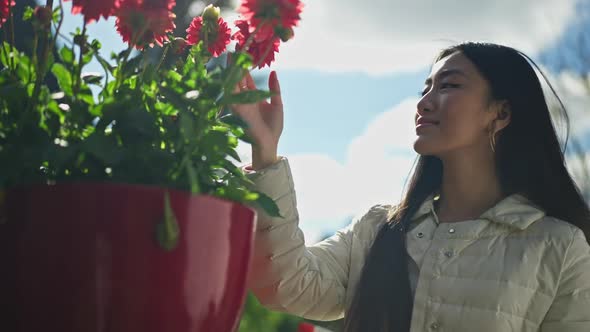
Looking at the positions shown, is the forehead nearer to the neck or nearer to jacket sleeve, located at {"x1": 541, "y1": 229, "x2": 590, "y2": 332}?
the neck

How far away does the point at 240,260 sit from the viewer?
743mm

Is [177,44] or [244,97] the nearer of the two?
[244,97]

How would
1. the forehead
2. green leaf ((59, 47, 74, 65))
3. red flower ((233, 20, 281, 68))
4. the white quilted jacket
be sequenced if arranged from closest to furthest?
green leaf ((59, 47, 74, 65)) < red flower ((233, 20, 281, 68)) < the white quilted jacket < the forehead

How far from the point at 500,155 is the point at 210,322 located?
1633 millimetres

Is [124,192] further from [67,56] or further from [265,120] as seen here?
[265,120]

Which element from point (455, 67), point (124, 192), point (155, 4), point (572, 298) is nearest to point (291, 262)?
point (572, 298)

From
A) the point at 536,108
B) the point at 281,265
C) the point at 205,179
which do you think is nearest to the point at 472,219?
the point at 536,108

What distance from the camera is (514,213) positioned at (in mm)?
1899

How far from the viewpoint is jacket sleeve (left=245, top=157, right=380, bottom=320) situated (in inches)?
57.9

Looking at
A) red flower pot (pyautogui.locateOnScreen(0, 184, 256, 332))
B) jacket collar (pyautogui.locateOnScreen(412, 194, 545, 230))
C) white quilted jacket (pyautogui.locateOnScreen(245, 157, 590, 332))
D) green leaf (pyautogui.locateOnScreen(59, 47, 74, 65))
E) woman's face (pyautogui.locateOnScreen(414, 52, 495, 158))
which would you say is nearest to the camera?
red flower pot (pyautogui.locateOnScreen(0, 184, 256, 332))

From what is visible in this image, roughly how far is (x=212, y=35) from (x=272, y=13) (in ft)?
0.74

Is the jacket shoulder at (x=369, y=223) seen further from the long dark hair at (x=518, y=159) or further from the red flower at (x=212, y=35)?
the red flower at (x=212, y=35)

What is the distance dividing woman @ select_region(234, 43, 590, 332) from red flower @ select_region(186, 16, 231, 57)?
359mm

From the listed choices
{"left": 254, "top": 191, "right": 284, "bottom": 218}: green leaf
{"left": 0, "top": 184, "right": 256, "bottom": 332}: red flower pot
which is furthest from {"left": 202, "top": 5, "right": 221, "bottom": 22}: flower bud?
{"left": 0, "top": 184, "right": 256, "bottom": 332}: red flower pot
